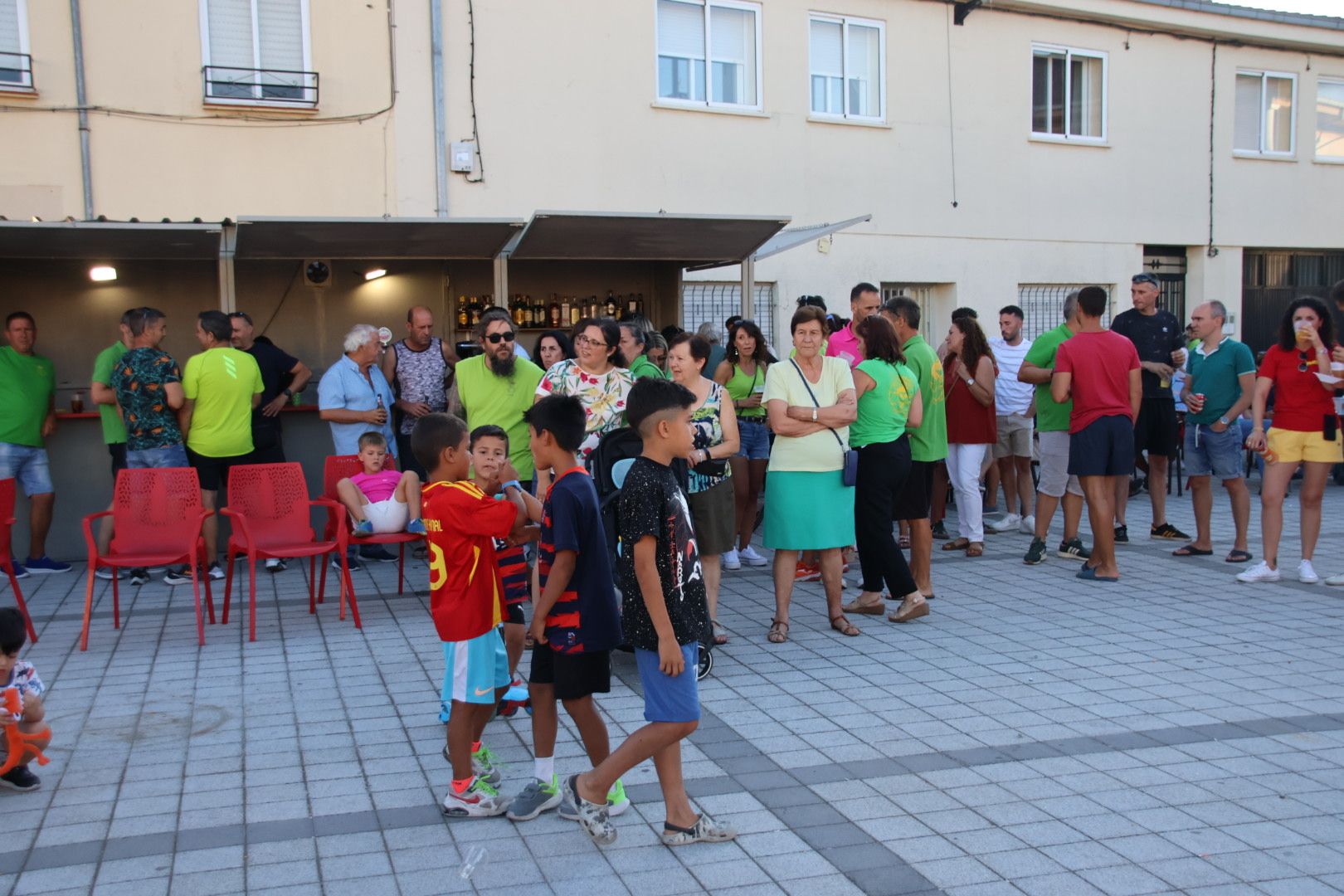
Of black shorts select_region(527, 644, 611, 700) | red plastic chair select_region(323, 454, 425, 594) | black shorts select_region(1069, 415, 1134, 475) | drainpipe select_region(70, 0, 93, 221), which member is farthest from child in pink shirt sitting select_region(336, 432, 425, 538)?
drainpipe select_region(70, 0, 93, 221)

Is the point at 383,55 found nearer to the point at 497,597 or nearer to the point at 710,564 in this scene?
the point at 710,564


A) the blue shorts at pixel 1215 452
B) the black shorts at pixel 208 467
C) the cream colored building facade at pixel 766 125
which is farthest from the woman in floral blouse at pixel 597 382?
the cream colored building facade at pixel 766 125

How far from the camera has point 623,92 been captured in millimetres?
13141

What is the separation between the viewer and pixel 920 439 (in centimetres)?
769

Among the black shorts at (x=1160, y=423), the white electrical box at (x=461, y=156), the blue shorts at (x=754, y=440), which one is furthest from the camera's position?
the white electrical box at (x=461, y=156)

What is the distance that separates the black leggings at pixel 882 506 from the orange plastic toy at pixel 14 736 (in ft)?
14.1

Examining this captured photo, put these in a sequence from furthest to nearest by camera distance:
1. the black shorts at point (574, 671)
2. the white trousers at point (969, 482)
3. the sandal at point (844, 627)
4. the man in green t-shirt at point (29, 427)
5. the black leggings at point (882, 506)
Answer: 1. the white trousers at point (969, 482)
2. the man in green t-shirt at point (29, 427)
3. the black leggings at point (882, 506)
4. the sandal at point (844, 627)
5. the black shorts at point (574, 671)

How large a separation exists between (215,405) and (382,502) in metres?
1.68

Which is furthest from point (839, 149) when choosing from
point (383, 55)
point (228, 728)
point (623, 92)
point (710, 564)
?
point (228, 728)

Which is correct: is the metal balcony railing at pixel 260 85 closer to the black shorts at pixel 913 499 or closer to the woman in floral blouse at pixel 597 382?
the woman in floral blouse at pixel 597 382

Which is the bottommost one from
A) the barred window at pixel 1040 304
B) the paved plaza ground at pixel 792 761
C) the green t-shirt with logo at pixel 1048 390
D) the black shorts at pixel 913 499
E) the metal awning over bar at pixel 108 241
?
the paved plaza ground at pixel 792 761

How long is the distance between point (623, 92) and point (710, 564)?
8.37 meters

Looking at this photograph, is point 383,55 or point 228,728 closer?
point 228,728

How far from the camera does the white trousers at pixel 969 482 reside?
356 inches
